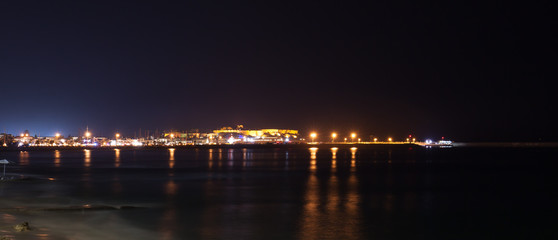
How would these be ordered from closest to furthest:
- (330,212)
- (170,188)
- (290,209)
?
(330,212), (290,209), (170,188)

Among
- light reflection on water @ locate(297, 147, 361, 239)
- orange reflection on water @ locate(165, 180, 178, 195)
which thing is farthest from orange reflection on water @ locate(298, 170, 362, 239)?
orange reflection on water @ locate(165, 180, 178, 195)

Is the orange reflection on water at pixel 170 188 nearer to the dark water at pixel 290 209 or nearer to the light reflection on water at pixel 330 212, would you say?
the dark water at pixel 290 209

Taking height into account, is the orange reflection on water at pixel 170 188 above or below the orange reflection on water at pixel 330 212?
above

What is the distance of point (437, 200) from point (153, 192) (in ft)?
40.2

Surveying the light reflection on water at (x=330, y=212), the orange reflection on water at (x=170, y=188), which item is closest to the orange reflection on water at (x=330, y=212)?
the light reflection on water at (x=330, y=212)

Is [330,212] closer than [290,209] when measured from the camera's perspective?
Yes

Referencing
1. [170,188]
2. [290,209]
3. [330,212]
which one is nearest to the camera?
[330,212]

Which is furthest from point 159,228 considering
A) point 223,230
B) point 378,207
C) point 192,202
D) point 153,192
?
point 153,192

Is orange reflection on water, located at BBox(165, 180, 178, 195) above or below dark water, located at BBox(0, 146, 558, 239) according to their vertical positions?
above

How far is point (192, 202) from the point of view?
20.8 meters

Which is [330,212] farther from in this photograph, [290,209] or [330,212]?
[290,209]

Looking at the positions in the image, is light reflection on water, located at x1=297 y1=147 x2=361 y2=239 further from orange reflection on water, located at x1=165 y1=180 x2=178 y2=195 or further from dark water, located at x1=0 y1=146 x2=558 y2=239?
orange reflection on water, located at x1=165 y1=180 x2=178 y2=195

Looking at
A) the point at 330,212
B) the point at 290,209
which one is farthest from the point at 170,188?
the point at 330,212

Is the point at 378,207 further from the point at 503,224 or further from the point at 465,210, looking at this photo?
the point at 503,224
